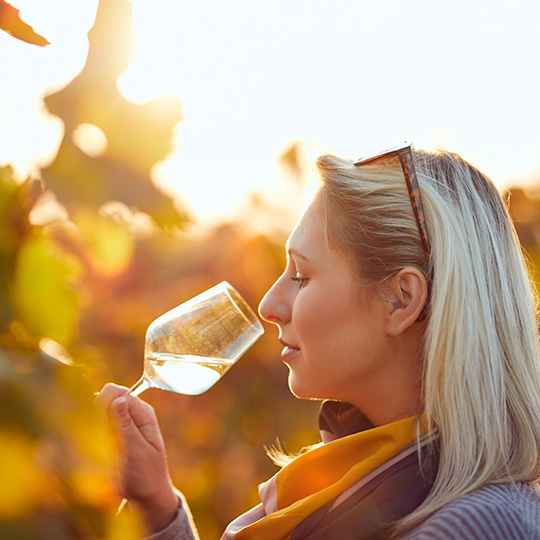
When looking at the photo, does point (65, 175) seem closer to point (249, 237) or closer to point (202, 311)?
point (202, 311)

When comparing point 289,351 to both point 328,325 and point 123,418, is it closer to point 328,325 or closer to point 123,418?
point 328,325

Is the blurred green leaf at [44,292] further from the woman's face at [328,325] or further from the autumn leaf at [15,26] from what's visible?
the woman's face at [328,325]

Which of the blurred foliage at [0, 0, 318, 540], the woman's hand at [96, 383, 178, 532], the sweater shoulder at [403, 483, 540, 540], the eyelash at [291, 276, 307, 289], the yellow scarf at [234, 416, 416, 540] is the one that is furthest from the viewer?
the woman's hand at [96, 383, 178, 532]

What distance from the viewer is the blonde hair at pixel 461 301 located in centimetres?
166

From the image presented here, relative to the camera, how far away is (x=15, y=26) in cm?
63

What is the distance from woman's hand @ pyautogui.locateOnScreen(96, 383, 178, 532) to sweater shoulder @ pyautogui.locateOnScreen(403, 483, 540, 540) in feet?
2.98

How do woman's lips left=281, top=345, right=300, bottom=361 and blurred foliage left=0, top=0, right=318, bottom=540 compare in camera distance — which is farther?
woman's lips left=281, top=345, right=300, bottom=361

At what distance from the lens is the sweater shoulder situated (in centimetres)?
142

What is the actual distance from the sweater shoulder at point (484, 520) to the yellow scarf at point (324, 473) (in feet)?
0.87

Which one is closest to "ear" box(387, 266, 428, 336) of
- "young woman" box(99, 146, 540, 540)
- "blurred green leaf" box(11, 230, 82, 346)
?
"young woman" box(99, 146, 540, 540)

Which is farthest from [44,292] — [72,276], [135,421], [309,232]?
[135,421]

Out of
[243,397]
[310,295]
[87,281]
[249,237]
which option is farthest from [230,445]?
[87,281]

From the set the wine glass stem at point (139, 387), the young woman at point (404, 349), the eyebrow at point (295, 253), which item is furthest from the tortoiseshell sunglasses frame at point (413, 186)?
the wine glass stem at point (139, 387)

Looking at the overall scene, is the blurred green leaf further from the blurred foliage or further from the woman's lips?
the woman's lips
